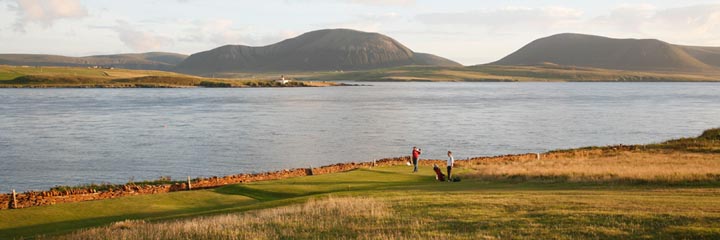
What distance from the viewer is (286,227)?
19562 mm

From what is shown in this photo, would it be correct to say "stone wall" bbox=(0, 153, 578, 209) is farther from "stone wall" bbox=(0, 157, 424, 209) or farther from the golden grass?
the golden grass

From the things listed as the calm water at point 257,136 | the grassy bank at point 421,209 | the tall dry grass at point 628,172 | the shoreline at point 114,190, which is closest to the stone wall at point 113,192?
the shoreline at point 114,190

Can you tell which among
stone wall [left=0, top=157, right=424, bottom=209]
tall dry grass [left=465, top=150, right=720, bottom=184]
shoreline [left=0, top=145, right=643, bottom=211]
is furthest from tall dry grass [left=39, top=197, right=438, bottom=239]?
tall dry grass [left=465, top=150, right=720, bottom=184]

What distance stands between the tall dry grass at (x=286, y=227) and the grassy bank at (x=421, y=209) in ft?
0.13

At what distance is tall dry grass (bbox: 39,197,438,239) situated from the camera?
18.3 meters

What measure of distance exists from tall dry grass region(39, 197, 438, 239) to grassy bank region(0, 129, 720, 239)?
0.13ft

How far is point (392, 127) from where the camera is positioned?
8406cm

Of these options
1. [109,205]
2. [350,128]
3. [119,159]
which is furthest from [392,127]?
[109,205]

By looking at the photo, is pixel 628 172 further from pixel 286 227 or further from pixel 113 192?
pixel 113 192

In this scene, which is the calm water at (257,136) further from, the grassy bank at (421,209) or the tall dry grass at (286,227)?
the tall dry grass at (286,227)

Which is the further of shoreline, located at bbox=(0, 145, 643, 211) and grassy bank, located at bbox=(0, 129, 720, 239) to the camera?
shoreline, located at bbox=(0, 145, 643, 211)

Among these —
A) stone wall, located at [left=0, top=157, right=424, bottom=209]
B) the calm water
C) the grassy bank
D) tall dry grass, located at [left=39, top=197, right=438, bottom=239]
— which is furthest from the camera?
the calm water

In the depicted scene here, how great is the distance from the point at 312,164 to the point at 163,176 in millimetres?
11954

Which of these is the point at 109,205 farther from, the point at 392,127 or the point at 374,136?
the point at 392,127
